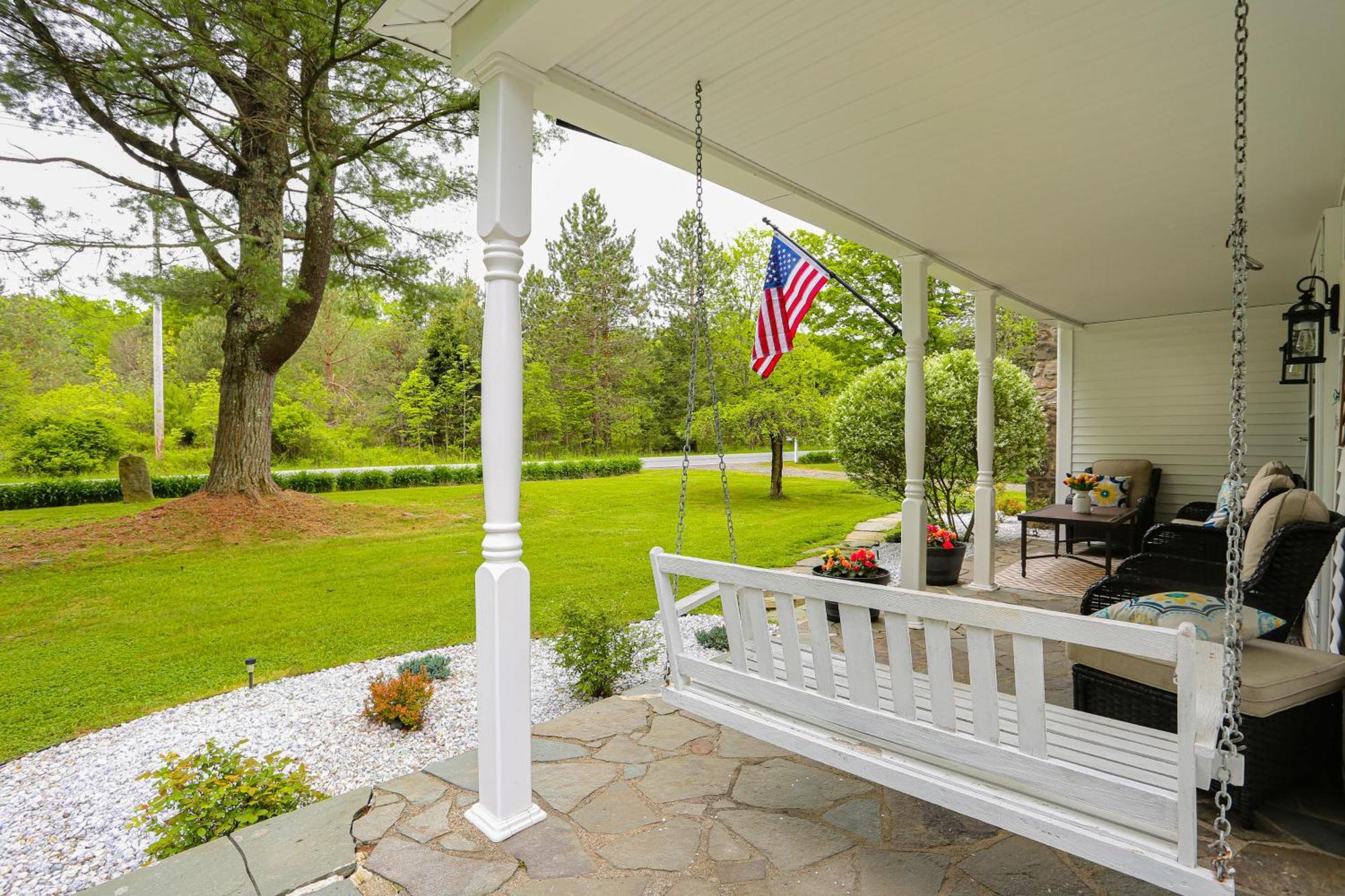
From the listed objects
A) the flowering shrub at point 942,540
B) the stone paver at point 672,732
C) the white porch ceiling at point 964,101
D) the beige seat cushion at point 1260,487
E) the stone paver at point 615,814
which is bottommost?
the stone paver at point 672,732

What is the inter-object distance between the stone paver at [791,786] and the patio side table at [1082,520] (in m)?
3.68

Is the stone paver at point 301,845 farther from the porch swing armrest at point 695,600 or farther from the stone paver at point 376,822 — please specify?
the porch swing armrest at point 695,600

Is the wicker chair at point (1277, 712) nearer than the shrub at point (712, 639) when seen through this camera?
Yes

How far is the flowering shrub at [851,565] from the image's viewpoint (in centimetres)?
419

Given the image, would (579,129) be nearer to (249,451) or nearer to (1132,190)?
(1132,190)

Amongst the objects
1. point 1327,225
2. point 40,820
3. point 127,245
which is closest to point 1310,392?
point 1327,225

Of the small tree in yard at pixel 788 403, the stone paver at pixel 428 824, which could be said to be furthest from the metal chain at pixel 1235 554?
the small tree in yard at pixel 788 403

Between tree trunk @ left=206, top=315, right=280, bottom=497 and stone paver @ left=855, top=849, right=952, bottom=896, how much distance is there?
8478 mm

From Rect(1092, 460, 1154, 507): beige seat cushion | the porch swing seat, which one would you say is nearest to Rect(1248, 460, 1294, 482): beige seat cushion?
Rect(1092, 460, 1154, 507): beige seat cushion

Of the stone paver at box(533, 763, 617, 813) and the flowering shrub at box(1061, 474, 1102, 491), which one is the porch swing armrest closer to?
the stone paver at box(533, 763, 617, 813)

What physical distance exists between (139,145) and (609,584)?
661 centimetres

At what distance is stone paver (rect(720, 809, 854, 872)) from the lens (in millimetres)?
1840

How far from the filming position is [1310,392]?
18.3ft

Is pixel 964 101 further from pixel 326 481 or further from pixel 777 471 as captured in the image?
pixel 777 471
